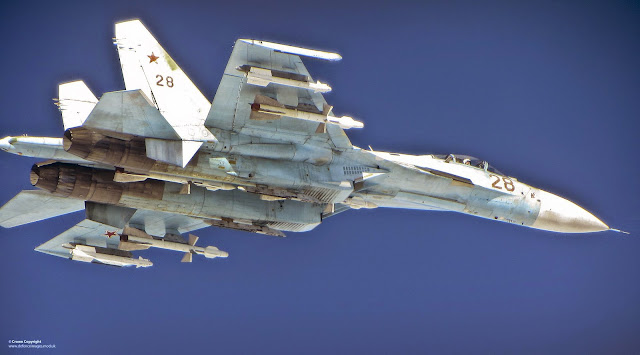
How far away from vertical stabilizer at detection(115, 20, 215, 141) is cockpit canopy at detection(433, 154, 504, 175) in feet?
17.3

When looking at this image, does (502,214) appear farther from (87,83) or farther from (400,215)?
(87,83)

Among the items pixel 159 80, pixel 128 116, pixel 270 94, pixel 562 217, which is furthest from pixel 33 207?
pixel 562 217

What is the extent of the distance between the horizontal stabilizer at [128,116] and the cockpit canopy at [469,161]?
20.2 ft

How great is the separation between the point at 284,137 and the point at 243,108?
1.09 metres

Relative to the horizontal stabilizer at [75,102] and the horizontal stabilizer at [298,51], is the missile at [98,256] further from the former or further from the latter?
the horizontal stabilizer at [298,51]

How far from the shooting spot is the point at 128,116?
14867mm

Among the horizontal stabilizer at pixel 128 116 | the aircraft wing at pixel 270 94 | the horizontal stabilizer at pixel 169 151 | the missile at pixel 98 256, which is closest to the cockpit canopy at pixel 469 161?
the aircraft wing at pixel 270 94

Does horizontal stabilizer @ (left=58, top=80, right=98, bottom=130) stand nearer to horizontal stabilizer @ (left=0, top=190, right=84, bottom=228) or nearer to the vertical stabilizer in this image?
the vertical stabilizer

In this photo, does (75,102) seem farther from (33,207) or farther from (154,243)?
(154,243)

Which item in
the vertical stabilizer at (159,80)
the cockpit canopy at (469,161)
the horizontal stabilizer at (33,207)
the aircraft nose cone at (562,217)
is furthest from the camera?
the aircraft nose cone at (562,217)

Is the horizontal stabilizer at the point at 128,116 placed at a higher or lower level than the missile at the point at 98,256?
higher

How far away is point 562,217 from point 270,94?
310 inches

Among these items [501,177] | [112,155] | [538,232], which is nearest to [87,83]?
[112,155]

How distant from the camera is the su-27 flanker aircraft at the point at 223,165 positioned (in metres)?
15.0
